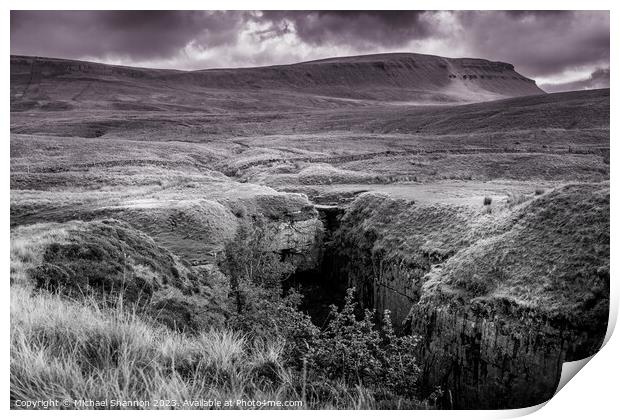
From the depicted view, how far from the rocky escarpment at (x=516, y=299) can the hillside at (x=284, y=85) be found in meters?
10.9

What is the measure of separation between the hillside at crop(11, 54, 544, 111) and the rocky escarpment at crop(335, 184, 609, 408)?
10.9 metres

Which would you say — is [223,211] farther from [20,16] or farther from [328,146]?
[328,146]

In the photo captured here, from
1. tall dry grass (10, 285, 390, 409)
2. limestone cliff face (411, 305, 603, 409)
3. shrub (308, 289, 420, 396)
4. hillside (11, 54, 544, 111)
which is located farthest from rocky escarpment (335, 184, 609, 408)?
hillside (11, 54, 544, 111)

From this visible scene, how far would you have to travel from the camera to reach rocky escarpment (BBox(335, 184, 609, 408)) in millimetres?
7434

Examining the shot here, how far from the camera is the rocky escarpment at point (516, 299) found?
743 centimetres

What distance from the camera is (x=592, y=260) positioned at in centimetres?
788

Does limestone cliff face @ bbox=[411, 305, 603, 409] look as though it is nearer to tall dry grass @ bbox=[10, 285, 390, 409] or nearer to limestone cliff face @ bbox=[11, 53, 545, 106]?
tall dry grass @ bbox=[10, 285, 390, 409]

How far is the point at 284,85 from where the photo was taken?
76812 mm

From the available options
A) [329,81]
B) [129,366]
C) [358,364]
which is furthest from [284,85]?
[129,366]

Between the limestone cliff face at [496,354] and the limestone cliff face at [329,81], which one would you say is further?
the limestone cliff face at [329,81]

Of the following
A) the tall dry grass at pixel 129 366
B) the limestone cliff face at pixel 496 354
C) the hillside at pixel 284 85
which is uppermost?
the hillside at pixel 284 85

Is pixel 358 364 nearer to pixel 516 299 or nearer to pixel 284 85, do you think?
pixel 516 299

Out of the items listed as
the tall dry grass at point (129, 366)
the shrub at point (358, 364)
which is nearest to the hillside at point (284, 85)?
the tall dry grass at point (129, 366)

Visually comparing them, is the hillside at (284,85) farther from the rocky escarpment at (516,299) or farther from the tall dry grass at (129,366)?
the rocky escarpment at (516,299)
